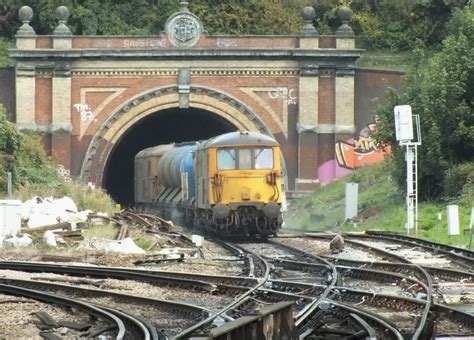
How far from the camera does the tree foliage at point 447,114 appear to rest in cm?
3688

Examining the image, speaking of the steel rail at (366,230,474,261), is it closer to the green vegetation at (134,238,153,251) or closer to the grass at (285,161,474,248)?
the grass at (285,161,474,248)

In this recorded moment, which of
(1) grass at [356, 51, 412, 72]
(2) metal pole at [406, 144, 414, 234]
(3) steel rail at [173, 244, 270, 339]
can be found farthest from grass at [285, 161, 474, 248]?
(3) steel rail at [173, 244, 270, 339]

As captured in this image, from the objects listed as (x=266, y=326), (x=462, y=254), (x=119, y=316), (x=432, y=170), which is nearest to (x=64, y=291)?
(x=119, y=316)

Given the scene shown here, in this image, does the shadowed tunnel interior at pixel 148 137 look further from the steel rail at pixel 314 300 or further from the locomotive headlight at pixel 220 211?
the steel rail at pixel 314 300

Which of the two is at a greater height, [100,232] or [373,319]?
[100,232]

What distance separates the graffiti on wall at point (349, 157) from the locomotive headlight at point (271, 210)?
2177cm

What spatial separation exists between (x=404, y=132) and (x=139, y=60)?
2123 centimetres

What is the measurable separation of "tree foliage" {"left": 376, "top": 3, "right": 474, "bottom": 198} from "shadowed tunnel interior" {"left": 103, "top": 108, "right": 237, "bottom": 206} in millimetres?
20302

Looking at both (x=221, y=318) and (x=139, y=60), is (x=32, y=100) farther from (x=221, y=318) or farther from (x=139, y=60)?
(x=221, y=318)

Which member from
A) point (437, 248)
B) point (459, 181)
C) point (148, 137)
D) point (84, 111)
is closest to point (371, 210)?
point (459, 181)

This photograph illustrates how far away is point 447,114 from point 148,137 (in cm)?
2794

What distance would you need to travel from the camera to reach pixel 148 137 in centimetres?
6312

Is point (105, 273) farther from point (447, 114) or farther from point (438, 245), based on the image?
Result: point (447, 114)

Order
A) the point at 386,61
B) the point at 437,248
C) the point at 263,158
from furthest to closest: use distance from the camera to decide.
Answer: the point at 386,61
the point at 263,158
the point at 437,248
